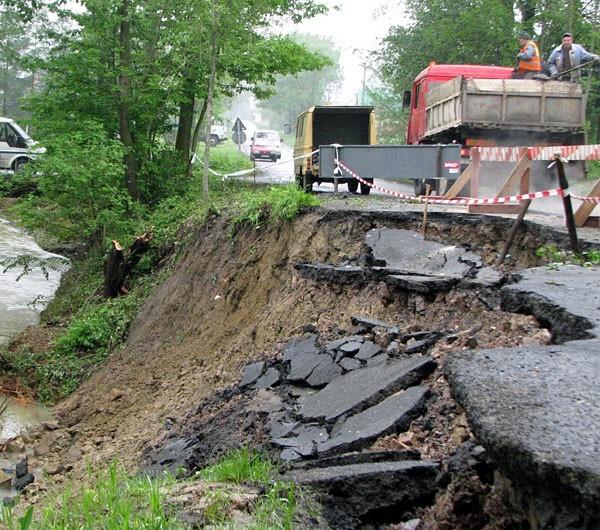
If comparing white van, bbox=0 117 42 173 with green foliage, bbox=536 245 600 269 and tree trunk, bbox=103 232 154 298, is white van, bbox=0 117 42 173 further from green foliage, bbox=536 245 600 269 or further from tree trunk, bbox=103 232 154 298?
green foliage, bbox=536 245 600 269

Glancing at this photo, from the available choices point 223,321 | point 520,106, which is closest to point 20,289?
point 223,321

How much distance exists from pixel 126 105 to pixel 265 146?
2670 cm

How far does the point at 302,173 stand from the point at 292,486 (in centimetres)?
1394

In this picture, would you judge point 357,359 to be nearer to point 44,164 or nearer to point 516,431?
point 516,431

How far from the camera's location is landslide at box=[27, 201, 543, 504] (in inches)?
263

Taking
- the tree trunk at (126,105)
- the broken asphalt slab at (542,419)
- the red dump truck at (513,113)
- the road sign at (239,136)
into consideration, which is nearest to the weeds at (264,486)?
the broken asphalt slab at (542,419)

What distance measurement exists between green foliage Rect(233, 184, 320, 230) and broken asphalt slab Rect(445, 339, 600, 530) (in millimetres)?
6014

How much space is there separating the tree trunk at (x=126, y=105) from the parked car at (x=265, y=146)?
25642mm

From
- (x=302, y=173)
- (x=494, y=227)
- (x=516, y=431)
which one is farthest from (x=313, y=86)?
(x=516, y=431)

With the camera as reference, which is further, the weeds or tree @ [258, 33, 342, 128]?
A: tree @ [258, 33, 342, 128]

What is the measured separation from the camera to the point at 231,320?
31.1 feet

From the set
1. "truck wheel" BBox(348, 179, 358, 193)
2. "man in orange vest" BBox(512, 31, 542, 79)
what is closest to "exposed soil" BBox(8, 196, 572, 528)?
"truck wheel" BBox(348, 179, 358, 193)

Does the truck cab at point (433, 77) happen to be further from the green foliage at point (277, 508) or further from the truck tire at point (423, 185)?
the green foliage at point (277, 508)

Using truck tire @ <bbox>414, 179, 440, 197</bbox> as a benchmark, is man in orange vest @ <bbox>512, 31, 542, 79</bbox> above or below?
above
